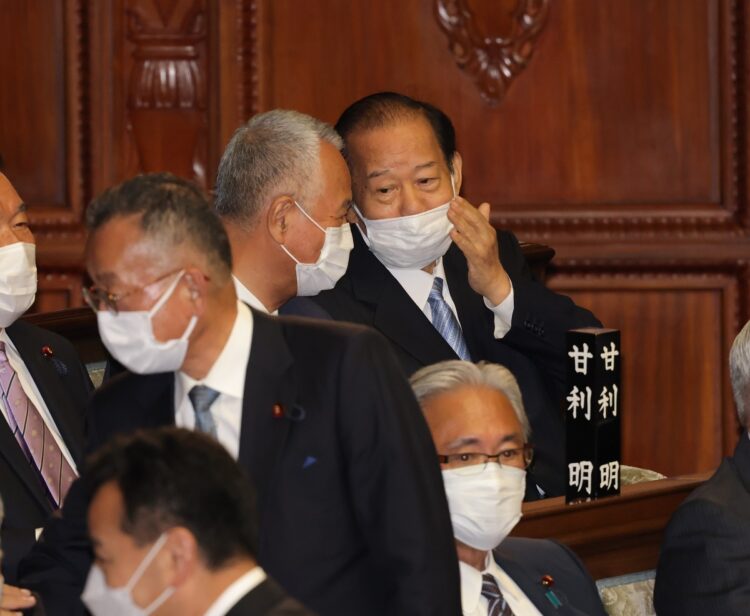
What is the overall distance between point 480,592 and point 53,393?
129 centimetres

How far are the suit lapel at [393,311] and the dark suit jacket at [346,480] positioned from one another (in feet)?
4.55

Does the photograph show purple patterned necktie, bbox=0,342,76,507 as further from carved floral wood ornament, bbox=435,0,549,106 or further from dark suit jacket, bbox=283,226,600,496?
carved floral wood ornament, bbox=435,0,549,106

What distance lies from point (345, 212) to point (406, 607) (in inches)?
54.7

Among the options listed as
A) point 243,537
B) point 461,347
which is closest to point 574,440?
point 461,347

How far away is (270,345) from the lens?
259 cm

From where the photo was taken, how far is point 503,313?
4137 millimetres

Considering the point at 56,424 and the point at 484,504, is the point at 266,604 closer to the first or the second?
the point at 484,504

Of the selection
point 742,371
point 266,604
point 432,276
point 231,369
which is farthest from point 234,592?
point 432,276

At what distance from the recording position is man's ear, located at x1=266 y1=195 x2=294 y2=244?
3570 mm

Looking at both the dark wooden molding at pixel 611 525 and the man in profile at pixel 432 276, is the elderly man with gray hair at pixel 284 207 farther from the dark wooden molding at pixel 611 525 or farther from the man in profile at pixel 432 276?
the dark wooden molding at pixel 611 525

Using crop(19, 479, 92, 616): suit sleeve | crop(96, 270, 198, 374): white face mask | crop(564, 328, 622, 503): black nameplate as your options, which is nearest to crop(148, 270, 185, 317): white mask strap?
crop(96, 270, 198, 374): white face mask

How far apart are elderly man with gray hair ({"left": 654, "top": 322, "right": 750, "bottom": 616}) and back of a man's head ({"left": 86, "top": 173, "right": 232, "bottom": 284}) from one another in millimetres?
1268

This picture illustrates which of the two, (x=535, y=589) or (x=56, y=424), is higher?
(x=56, y=424)

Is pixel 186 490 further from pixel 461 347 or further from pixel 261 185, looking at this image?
pixel 461 347
